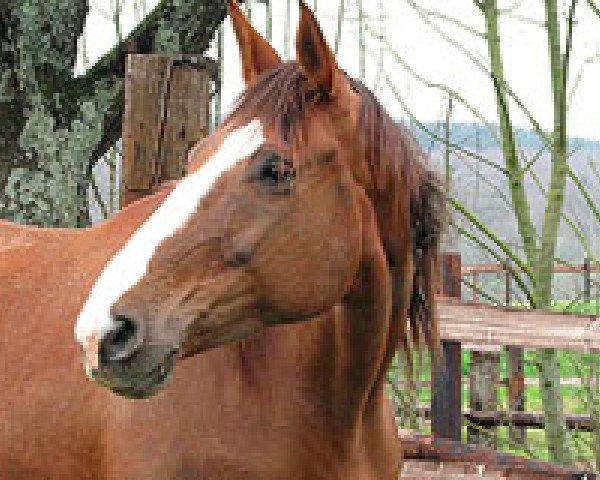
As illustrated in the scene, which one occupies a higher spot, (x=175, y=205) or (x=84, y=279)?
(x=175, y=205)

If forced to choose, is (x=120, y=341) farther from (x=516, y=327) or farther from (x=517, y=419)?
(x=517, y=419)

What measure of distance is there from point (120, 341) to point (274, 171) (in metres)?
0.58

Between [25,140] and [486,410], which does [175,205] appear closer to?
[25,140]

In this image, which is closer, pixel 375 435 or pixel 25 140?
pixel 375 435

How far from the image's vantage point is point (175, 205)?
240 cm

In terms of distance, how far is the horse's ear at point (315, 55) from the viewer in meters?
2.61

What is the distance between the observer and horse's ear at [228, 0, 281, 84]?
9.46 ft

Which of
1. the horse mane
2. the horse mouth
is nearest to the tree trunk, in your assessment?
the horse mane

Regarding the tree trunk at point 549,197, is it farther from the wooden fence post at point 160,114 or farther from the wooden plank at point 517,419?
the wooden fence post at point 160,114

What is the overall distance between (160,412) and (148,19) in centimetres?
316

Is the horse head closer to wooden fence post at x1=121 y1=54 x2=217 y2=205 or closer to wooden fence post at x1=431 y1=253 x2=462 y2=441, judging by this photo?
wooden fence post at x1=121 y1=54 x2=217 y2=205

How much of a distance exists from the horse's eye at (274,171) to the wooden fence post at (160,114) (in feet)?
4.70

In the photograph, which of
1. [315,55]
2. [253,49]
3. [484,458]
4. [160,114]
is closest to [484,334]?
[484,458]

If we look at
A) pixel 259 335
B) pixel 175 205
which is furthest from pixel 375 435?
pixel 175 205
